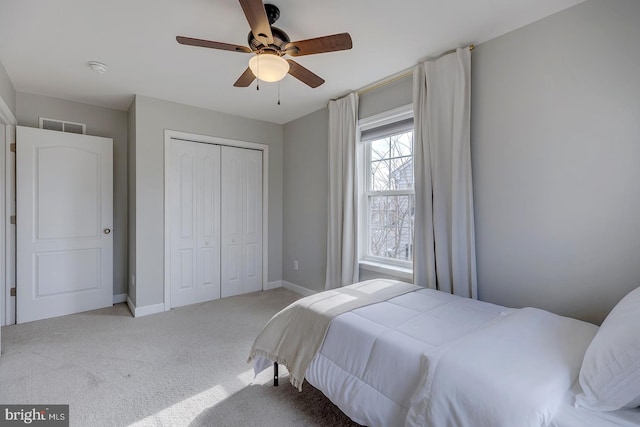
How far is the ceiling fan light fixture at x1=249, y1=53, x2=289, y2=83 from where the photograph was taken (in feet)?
6.06

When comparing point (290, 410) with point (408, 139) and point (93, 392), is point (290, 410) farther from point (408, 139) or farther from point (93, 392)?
point (408, 139)

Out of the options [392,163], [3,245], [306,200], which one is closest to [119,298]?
[3,245]

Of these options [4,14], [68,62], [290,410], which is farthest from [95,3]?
[290,410]

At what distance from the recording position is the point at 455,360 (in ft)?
3.90

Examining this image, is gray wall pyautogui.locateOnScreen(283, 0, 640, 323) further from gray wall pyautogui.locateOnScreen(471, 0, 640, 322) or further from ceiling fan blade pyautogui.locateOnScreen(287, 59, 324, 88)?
ceiling fan blade pyautogui.locateOnScreen(287, 59, 324, 88)

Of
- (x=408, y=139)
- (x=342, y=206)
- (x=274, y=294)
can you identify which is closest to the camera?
(x=408, y=139)

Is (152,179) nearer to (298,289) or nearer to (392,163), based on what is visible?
(298,289)

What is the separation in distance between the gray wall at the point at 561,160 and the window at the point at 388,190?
0.72 meters

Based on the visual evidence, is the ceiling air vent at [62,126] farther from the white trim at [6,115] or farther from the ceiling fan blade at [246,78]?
the ceiling fan blade at [246,78]

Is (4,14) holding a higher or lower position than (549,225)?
higher

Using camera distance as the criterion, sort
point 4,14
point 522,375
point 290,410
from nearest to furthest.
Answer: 1. point 522,375
2. point 290,410
3. point 4,14

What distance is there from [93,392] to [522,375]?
248cm

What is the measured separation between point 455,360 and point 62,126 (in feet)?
14.9

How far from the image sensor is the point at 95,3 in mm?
1851
